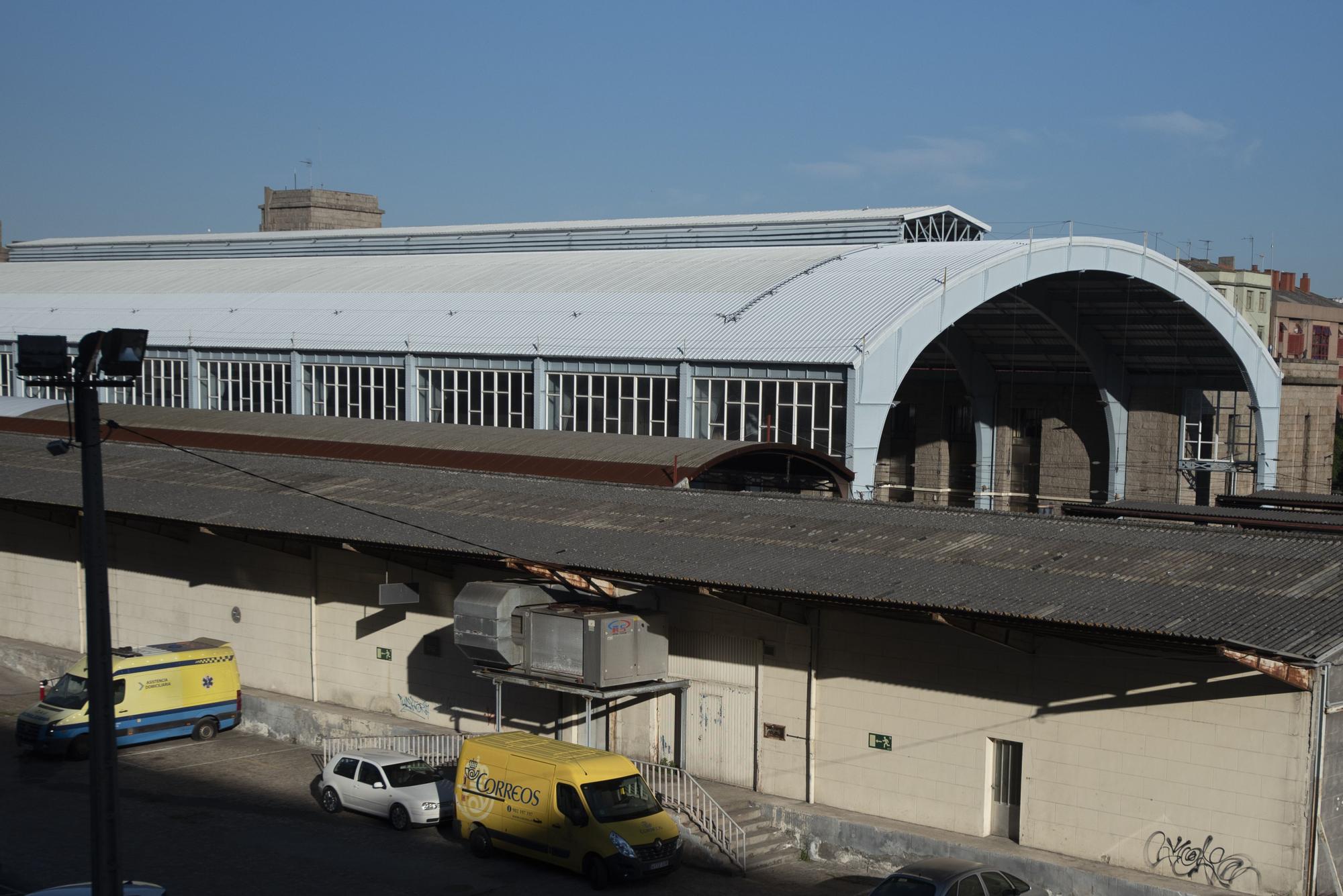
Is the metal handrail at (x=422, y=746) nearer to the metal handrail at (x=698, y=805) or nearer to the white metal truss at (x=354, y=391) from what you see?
the metal handrail at (x=698, y=805)

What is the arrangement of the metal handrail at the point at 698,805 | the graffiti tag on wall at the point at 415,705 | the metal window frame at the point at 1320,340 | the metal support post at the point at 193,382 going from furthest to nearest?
the metal window frame at the point at 1320,340
the metal support post at the point at 193,382
the graffiti tag on wall at the point at 415,705
the metal handrail at the point at 698,805

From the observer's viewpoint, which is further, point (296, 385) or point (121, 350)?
point (296, 385)

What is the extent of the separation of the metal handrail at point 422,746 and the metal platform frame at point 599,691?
1.47 m

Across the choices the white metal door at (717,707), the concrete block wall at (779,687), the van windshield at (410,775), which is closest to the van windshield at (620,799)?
the concrete block wall at (779,687)

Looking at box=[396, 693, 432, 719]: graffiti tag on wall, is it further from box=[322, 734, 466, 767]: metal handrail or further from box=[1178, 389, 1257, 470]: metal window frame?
box=[1178, 389, 1257, 470]: metal window frame

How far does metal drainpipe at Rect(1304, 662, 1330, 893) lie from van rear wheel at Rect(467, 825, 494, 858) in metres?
10.9

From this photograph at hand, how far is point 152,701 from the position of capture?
2730 cm

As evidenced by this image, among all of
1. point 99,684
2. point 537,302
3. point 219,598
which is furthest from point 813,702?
point 537,302

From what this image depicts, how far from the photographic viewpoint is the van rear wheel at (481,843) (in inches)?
818

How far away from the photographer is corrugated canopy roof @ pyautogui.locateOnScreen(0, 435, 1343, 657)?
59.4 ft

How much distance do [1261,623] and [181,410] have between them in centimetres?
4091

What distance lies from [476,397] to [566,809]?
1103 inches

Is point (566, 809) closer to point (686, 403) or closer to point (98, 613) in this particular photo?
point (98, 613)

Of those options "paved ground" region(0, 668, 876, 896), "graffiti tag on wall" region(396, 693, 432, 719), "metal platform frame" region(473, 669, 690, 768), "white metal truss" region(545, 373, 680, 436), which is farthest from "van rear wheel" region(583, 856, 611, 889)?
"white metal truss" region(545, 373, 680, 436)
